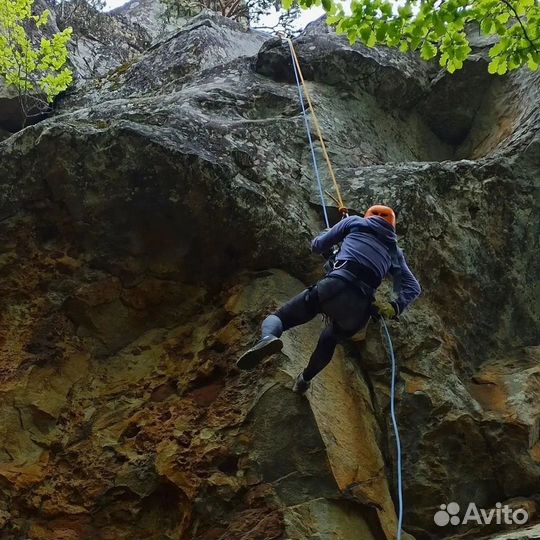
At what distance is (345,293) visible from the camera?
5.82m

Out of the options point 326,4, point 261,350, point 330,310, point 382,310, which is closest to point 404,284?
point 382,310

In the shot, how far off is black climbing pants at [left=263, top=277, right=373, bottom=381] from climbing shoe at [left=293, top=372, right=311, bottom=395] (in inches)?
2.0

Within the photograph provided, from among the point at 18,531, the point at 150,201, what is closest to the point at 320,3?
the point at 150,201

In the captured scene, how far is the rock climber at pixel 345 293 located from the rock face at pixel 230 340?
1.99 feet

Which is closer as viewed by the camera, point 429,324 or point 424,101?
point 429,324

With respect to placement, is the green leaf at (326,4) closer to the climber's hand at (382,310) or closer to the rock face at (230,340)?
the rock face at (230,340)

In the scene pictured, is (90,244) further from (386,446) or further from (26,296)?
(386,446)

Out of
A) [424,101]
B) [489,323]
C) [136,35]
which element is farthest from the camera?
[136,35]

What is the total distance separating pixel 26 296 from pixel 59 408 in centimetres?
133

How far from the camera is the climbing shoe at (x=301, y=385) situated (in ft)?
20.0

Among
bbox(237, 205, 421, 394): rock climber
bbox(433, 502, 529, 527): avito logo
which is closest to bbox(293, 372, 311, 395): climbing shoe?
bbox(237, 205, 421, 394): rock climber

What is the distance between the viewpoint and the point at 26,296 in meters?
7.35

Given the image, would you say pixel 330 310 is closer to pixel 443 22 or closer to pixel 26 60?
pixel 443 22

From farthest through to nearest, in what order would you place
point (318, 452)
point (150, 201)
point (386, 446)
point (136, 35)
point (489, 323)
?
point (136, 35), point (489, 323), point (150, 201), point (386, 446), point (318, 452)
